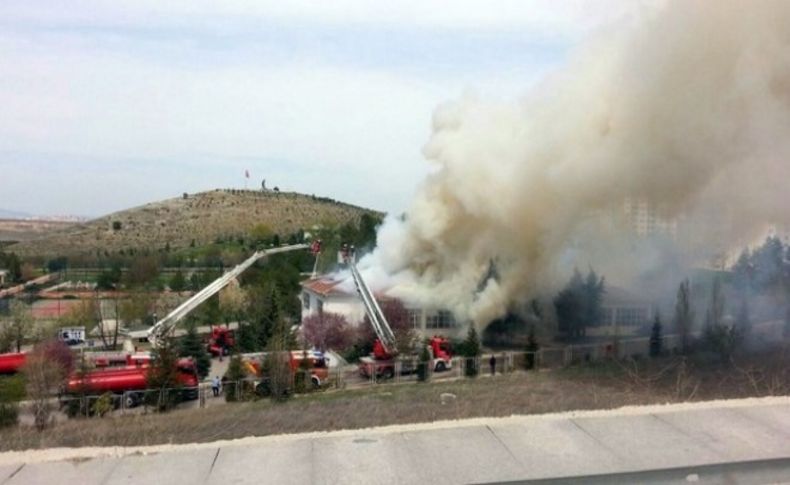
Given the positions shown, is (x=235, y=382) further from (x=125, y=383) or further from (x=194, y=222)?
(x=194, y=222)

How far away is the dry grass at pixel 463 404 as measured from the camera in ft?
21.5

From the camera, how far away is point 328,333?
63.9ft

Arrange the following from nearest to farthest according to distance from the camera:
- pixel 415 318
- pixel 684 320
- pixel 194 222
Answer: pixel 684 320 → pixel 415 318 → pixel 194 222

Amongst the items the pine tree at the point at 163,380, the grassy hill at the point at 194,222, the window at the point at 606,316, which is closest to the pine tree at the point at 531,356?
the window at the point at 606,316

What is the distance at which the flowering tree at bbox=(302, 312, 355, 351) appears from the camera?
19219 millimetres

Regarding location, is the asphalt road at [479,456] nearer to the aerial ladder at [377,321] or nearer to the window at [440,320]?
the aerial ladder at [377,321]

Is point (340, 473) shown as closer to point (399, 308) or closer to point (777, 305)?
point (777, 305)

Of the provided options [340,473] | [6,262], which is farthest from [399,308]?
[6,262]

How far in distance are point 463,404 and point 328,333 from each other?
40.4 ft

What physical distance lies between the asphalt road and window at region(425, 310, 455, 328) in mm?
14421

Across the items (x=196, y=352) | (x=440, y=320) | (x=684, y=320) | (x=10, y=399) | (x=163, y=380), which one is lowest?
(x=10, y=399)

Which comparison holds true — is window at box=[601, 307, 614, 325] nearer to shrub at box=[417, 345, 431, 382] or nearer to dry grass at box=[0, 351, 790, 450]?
shrub at box=[417, 345, 431, 382]

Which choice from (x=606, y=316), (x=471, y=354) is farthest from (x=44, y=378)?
(x=606, y=316)

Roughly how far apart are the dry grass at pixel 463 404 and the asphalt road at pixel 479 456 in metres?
0.86
